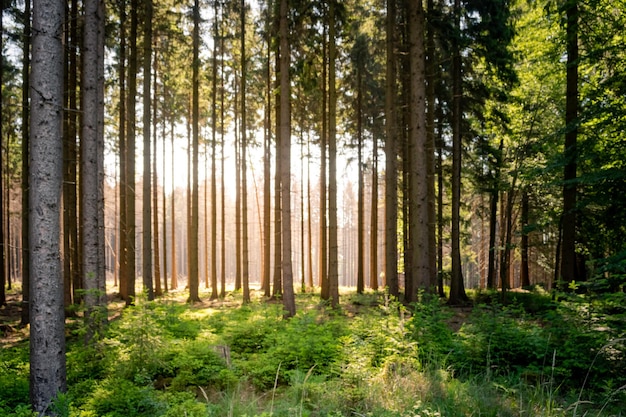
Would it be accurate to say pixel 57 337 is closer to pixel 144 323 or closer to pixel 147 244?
pixel 144 323

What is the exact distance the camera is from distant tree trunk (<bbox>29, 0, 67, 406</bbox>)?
5.36m

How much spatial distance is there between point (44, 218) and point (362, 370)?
17.1 ft

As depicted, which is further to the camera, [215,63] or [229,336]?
[215,63]

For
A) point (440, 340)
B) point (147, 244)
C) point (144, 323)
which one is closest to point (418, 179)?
point (440, 340)

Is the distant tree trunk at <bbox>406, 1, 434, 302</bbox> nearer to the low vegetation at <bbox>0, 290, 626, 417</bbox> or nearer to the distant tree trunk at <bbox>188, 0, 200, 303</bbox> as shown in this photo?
the low vegetation at <bbox>0, 290, 626, 417</bbox>

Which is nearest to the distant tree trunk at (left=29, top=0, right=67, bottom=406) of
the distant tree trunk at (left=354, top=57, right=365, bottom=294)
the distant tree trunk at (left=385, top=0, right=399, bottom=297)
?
the distant tree trunk at (left=385, top=0, right=399, bottom=297)

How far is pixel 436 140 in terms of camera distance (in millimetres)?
18203

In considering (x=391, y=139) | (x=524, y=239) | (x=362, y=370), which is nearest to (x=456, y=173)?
(x=391, y=139)

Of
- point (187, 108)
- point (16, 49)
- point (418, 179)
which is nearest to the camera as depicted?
point (418, 179)

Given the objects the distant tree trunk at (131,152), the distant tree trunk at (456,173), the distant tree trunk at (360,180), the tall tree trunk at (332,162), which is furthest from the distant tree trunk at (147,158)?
the distant tree trunk at (456,173)

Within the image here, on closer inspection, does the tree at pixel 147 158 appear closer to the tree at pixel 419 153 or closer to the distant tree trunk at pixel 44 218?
the distant tree trunk at pixel 44 218

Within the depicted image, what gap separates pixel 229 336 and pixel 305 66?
9379 millimetres

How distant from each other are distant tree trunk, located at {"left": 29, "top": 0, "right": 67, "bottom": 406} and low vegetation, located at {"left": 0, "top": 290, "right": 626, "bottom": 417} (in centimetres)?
49

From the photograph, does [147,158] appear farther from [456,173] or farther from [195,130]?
[456,173]
